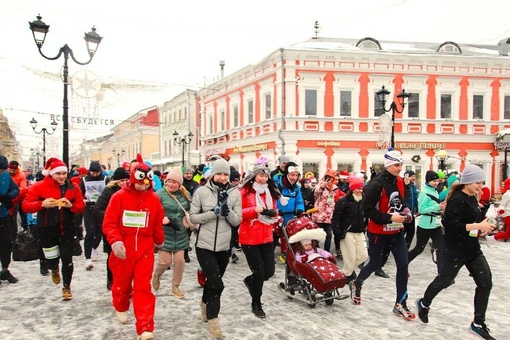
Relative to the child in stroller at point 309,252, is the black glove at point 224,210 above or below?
above

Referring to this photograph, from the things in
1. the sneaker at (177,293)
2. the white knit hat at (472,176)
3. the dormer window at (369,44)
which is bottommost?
the sneaker at (177,293)

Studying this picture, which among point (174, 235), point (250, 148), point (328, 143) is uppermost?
point (328, 143)

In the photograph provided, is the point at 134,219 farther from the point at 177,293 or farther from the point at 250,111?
the point at 250,111

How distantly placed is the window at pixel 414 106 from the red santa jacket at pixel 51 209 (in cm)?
2329

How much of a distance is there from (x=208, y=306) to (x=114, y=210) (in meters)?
1.46

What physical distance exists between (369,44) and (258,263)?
24899mm

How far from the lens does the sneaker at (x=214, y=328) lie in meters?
4.49

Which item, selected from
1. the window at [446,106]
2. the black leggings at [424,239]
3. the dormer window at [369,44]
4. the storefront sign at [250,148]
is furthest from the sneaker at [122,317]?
the dormer window at [369,44]

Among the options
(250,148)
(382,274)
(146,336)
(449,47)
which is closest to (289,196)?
(382,274)

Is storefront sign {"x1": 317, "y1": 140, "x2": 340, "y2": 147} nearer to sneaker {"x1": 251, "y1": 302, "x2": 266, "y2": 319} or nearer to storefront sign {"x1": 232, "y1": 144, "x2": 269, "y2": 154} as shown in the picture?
storefront sign {"x1": 232, "y1": 144, "x2": 269, "y2": 154}

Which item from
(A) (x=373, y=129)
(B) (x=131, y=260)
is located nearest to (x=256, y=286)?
(B) (x=131, y=260)

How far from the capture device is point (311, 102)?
25.0 metres

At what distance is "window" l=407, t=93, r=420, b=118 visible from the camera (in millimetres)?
25547

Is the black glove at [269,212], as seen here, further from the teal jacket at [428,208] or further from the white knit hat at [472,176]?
the teal jacket at [428,208]
